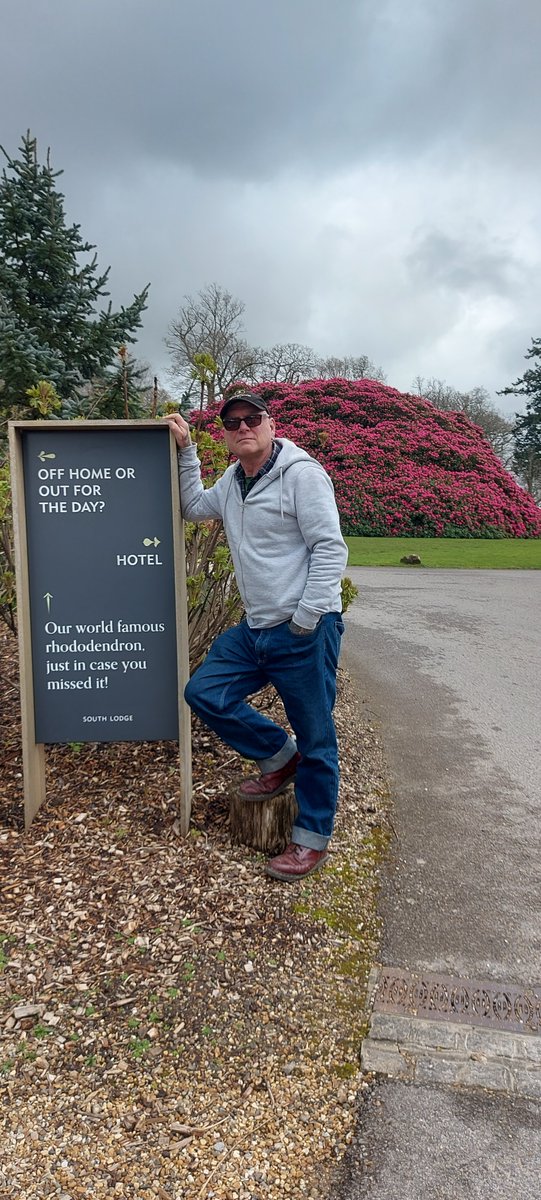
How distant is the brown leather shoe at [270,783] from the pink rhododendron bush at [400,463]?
19.5 metres

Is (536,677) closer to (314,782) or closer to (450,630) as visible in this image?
(450,630)

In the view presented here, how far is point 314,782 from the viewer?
9.16 feet

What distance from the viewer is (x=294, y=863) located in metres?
2.82

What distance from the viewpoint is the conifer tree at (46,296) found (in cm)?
811

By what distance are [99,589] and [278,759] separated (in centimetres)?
107

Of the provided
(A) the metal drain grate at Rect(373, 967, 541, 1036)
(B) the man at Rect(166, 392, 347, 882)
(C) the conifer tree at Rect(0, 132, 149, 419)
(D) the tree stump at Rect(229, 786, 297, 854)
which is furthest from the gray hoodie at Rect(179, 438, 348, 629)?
(C) the conifer tree at Rect(0, 132, 149, 419)

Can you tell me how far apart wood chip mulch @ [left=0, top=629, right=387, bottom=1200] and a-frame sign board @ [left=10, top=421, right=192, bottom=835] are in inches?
12.3

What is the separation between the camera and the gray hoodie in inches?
101

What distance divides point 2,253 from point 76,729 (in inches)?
304

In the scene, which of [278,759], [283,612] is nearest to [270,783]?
[278,759]

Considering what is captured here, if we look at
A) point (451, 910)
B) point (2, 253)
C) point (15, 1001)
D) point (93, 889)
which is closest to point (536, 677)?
point (451, 910)

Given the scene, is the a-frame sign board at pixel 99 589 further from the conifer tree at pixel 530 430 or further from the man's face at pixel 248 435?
the conifer tree at pixel 530 430

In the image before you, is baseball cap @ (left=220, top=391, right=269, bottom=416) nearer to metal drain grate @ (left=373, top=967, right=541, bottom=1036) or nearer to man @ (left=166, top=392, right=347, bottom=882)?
man @ (left=166, top=392, right=347, bottom=882)

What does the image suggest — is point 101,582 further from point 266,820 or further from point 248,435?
point 266,820
